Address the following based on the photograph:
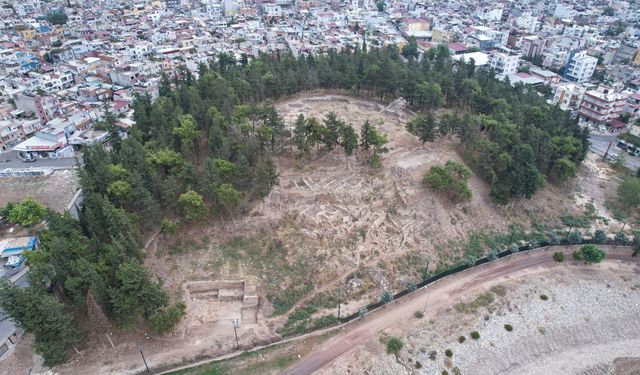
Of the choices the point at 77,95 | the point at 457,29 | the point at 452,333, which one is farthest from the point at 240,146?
the point at 457,29

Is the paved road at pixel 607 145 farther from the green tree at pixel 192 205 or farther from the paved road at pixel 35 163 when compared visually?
the paved road at pixel 35 163

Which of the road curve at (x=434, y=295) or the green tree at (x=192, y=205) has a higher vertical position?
the green tree at (x=192, y=205)

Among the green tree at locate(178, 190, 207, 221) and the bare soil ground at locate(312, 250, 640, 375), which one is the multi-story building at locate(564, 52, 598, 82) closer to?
the bare soil ground at locate(312, 250, 640, 375)

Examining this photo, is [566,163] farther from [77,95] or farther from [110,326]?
[77,95]

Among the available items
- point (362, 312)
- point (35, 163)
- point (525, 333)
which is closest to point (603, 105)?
point (525, 333)

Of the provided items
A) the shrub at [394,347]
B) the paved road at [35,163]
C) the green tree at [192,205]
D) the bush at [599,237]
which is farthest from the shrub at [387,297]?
the paved road at [35,163]

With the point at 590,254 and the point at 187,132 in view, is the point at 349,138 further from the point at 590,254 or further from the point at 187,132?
the point at 590,254
